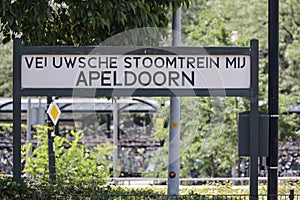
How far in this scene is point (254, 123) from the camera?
10.3 m

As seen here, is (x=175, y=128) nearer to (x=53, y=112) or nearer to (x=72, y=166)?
(x=72, y=166)

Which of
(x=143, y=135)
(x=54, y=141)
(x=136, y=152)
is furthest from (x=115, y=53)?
(x=143, y=135)

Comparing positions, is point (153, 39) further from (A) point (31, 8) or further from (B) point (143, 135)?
(B) point (143, 135)

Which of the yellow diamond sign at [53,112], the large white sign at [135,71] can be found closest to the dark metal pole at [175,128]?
the large white sign at [135,71]

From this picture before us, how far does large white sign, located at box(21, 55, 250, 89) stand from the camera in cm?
1064

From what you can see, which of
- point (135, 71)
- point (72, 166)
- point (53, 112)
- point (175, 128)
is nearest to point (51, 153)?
point (72, 166)

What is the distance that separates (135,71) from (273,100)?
207cm

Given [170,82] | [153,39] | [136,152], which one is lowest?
[136,152]

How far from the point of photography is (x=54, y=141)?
1766cm

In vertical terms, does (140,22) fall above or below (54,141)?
above

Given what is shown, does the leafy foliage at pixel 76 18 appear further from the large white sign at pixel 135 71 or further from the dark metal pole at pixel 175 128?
the large white sign at pixel 135 71

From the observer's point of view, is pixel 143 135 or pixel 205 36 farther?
pixel 143 135

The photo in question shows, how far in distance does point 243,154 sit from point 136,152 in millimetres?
15552

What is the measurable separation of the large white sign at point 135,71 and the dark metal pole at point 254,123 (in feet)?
0.32
